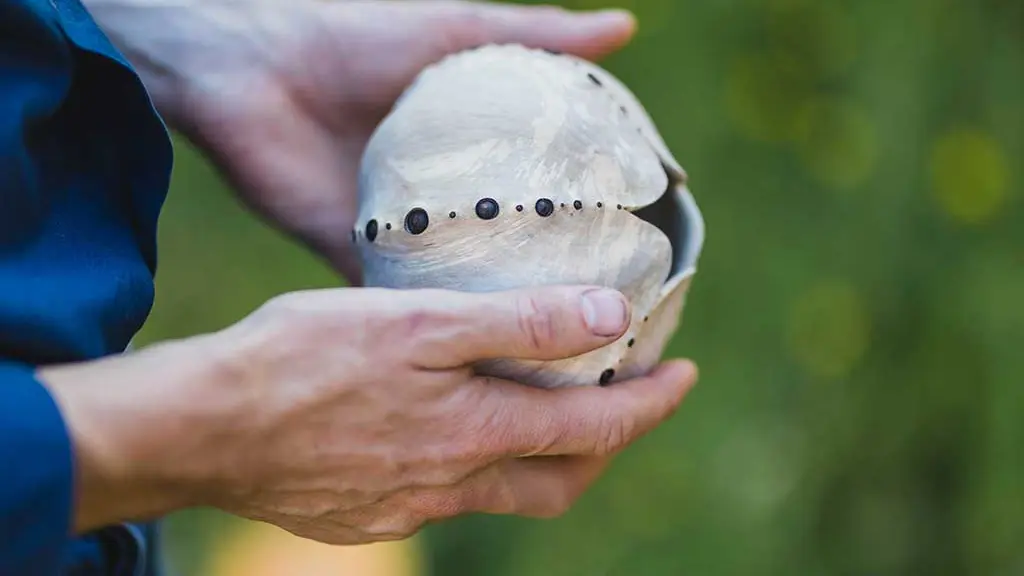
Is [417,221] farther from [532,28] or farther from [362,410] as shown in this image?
[532,28]

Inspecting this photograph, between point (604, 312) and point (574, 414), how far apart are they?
0.11 metres

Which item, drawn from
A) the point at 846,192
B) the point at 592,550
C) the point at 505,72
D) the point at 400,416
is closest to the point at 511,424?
the point at 400,416

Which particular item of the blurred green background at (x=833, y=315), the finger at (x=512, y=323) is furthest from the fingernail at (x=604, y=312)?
the blurred green background at (x=833, y=315)

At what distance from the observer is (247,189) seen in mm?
1197

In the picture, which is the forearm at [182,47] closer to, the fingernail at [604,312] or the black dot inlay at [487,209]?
the black dot inlay at [487,209]

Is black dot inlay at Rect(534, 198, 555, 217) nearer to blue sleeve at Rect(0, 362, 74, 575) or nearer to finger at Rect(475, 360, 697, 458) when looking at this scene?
finger at Rect(475, 360, 697, 458)

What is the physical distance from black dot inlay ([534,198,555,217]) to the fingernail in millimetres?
76

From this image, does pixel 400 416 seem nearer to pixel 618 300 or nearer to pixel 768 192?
pixel 618 300

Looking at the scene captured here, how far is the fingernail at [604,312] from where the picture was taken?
0.78 meters

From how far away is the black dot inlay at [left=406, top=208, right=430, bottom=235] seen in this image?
2.79 feet

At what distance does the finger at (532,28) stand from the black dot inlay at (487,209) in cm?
42

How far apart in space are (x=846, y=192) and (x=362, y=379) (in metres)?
1.14

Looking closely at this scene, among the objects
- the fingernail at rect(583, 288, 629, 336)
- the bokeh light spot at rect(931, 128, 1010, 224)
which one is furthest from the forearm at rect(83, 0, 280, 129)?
the bokeh light spot at rect(931, 128, 1010, 224)

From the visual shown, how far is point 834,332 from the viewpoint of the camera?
5.64 feet
